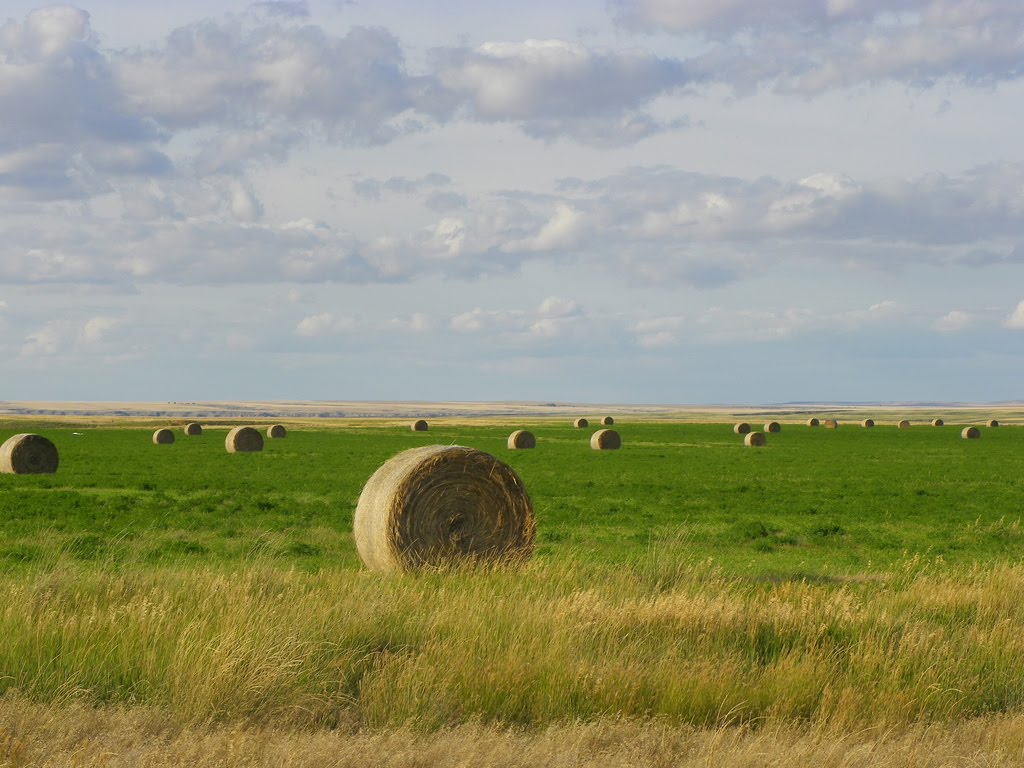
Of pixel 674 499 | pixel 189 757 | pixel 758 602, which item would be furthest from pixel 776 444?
pixel 189 757

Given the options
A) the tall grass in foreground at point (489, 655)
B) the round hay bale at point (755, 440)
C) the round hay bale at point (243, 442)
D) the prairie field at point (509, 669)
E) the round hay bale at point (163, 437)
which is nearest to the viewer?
the prairie field at point (509, 669)

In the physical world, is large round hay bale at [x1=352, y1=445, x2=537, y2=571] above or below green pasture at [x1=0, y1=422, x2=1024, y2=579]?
above

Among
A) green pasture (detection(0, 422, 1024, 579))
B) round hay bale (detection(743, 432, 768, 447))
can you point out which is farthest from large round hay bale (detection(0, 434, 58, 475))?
round hay bale (detection(743, 432, 768, 447))

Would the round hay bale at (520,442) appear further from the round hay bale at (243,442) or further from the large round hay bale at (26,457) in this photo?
the large round hay bale at (26,457)

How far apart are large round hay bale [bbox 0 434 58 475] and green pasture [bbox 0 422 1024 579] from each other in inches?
43.4

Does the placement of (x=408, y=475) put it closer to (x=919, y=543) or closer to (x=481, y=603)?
(x=481, y=603)

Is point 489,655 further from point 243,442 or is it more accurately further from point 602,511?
point 243,442

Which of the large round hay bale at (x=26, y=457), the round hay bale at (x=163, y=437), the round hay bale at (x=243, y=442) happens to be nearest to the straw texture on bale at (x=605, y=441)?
the round hay bale at (x=243, y=442)

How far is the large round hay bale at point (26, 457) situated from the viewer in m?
37.2

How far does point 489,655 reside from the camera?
8469 mm

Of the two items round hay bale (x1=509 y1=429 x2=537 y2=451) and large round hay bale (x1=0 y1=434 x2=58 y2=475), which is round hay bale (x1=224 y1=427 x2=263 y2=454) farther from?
large round hay bale (x1=0 y1=434 x2=58 y2=475)

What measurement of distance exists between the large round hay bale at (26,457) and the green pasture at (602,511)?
1103 mm

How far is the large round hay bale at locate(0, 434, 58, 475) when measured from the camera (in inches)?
1463

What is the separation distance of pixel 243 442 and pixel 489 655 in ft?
161
